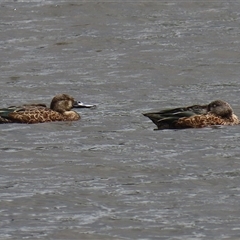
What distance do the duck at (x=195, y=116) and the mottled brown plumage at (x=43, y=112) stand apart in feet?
4.00

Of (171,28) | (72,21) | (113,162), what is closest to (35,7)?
(72,21)

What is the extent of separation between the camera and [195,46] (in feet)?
73.3

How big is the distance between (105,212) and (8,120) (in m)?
4.98

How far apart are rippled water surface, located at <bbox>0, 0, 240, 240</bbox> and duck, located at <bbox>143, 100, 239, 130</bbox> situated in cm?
17

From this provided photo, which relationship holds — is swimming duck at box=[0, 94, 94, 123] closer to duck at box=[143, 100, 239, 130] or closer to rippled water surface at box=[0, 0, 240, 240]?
rippled water surface at box=[0, 0, 240, 240]

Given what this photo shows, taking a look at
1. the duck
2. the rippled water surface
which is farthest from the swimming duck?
the duck

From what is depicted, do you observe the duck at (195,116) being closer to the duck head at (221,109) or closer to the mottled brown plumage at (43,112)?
the duck head at (221,109)

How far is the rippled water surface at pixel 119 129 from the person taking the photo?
12.0 meters

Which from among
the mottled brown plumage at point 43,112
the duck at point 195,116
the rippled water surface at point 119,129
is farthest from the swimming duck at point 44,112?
the duck at point 195,116

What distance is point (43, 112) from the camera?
1711 cm

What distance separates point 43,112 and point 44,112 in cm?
2

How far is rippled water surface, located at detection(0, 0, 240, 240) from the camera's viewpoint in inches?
473

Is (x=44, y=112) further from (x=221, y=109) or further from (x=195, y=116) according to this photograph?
(x=221, y=109)

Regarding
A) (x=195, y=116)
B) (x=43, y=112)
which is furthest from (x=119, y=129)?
(x=43, y=112)
